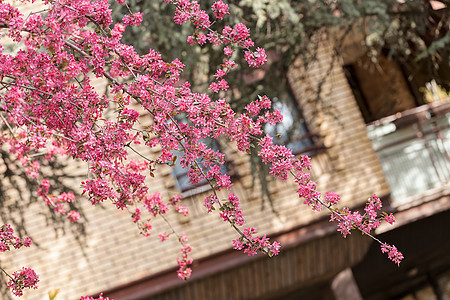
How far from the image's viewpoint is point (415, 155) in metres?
11.1

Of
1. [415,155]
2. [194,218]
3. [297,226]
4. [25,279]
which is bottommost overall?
[25,279]

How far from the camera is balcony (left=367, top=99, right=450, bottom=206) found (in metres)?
11.0

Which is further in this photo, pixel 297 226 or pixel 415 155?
pixel 415 155

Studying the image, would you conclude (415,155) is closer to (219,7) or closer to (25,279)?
(219,7)

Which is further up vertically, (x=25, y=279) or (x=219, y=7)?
(x=219, y=7)

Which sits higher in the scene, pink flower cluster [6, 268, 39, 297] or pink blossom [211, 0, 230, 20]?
pink blossom [211, 0, 230, 20]

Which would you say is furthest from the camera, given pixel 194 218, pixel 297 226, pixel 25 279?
pixel 297 226

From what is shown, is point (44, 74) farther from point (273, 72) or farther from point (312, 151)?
point (312, 151)

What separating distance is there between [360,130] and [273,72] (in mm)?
2398

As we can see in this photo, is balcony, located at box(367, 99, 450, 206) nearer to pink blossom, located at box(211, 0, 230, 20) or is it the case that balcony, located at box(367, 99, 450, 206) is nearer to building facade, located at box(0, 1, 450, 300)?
building facade, located at box(0, 1, 450, 300)

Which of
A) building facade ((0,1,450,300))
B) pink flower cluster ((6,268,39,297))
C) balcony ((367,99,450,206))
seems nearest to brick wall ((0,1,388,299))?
building facade ((0,1,450,300))

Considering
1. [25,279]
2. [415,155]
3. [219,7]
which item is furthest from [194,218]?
[219,7]

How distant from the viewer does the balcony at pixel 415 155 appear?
10961 millimetres

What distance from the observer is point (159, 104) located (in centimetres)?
441
